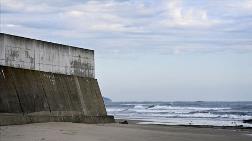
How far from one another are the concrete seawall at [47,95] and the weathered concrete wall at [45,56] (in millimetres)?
50

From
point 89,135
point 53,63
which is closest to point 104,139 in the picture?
point 89,135

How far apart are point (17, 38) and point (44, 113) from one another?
2.46 metres

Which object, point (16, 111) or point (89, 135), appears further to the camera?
point (16, 111)

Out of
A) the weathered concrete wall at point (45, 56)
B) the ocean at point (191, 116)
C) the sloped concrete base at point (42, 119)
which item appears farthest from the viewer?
the ocean at point (191, 116)

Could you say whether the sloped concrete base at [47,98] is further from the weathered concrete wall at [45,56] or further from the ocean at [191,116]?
the ocean at [191,116]

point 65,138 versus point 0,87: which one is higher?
point 0,87

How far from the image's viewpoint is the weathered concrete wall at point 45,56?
12.3 metres

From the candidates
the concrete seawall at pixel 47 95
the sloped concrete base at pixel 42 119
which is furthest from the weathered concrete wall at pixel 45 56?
the sloped concrete base at pixel 42 119

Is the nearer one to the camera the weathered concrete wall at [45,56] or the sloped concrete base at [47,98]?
the sloped concrete base at [47,98]

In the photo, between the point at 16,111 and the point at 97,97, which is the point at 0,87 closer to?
the point at 16,111

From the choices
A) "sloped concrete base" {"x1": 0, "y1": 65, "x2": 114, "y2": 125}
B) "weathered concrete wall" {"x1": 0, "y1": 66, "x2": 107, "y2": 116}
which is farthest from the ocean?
"sloped concrete base" {"x1": 0, "y1": 65, "x2": 114, "y2": 125}

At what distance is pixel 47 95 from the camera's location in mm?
13656

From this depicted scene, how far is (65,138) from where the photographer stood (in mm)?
9039

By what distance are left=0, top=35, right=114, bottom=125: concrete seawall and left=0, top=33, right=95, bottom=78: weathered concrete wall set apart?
0.05m
